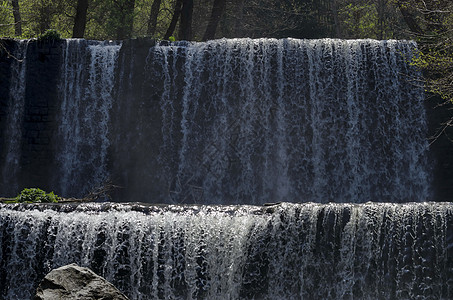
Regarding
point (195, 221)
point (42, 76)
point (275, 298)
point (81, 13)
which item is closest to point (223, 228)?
point (195, 221)

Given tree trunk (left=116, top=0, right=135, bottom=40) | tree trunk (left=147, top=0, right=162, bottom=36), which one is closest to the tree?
tree trunk (left=116, top=0, right=135, bottom=40)

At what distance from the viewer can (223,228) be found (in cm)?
1427

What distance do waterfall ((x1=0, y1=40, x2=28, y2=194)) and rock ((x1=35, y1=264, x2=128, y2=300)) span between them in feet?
41.8

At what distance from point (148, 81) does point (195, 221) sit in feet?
28.0

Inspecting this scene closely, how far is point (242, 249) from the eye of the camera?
46.5 feet

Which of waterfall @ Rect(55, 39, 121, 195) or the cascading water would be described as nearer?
the cascading water

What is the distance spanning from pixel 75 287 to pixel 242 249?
4742mm

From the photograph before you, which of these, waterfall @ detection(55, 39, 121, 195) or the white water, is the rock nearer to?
the white water

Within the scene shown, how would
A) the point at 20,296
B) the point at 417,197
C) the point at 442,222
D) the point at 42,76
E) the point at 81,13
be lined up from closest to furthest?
1. the point at 442,222
2. the point at 20,296
3. the point at 417,197
4. the point at 42,76
5. the point at 81,13

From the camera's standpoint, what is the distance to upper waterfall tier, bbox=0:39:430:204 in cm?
2139

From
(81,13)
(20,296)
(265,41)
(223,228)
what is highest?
(81,13)

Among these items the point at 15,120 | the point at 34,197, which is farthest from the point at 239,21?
the point at 34,197

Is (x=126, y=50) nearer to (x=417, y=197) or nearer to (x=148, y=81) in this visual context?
(x=148, y=81)

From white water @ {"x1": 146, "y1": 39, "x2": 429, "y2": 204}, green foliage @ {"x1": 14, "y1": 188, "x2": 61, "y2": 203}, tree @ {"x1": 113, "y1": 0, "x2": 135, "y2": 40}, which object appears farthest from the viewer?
tree @ {"x1": 113, "y1": 0, "x2": 135, "y2": 40}
